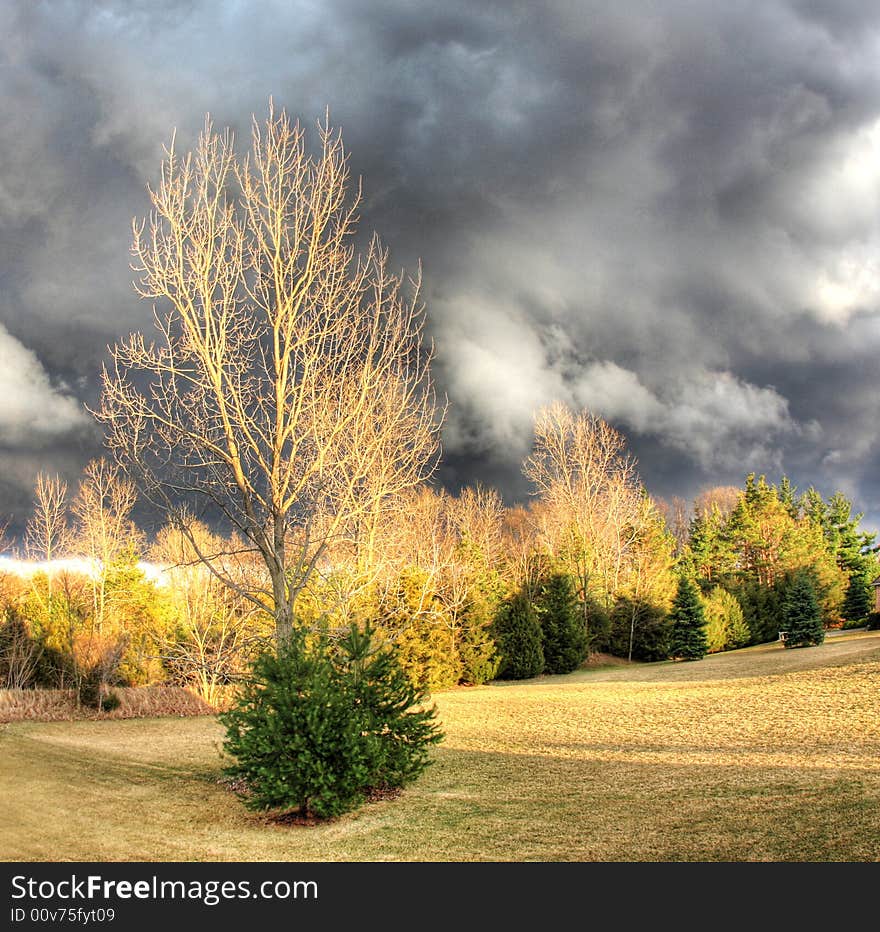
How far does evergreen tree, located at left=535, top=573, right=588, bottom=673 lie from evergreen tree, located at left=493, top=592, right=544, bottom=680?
133 centimetres

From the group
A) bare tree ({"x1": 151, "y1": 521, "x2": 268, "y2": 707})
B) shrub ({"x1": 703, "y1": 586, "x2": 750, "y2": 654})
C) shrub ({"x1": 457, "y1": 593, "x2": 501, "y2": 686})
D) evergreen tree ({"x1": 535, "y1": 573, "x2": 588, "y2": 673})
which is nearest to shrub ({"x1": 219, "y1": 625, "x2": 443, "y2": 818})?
bare tree ({"x1": 151, "y1": 521, "x2": 268, "y2": 707})

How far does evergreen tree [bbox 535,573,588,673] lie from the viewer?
30734 millimetres

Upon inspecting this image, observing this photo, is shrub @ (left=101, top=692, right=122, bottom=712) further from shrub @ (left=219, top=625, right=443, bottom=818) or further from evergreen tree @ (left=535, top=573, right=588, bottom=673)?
evergreen tree @ (left=535, top=573, right=588, bottom=673)

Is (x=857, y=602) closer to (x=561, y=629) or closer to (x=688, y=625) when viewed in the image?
(x=688, y=625)

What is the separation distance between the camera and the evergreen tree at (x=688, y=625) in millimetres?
33625

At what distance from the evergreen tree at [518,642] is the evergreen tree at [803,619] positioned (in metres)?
11.4

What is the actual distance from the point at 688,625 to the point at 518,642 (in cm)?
1022

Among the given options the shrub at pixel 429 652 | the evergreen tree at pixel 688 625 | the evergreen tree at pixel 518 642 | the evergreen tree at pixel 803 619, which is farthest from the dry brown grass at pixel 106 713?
the evergreen tree at pixel 803 619

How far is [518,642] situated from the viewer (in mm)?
28844

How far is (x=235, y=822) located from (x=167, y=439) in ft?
15.4

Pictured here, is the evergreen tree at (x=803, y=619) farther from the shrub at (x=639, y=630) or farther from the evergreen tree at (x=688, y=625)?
the shrub at (x=639, y=630)

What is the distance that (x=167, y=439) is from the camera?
30.9 feet

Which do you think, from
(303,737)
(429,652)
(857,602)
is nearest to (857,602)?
(857,602)

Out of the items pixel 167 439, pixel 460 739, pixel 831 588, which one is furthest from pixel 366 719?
pixel 831 588
